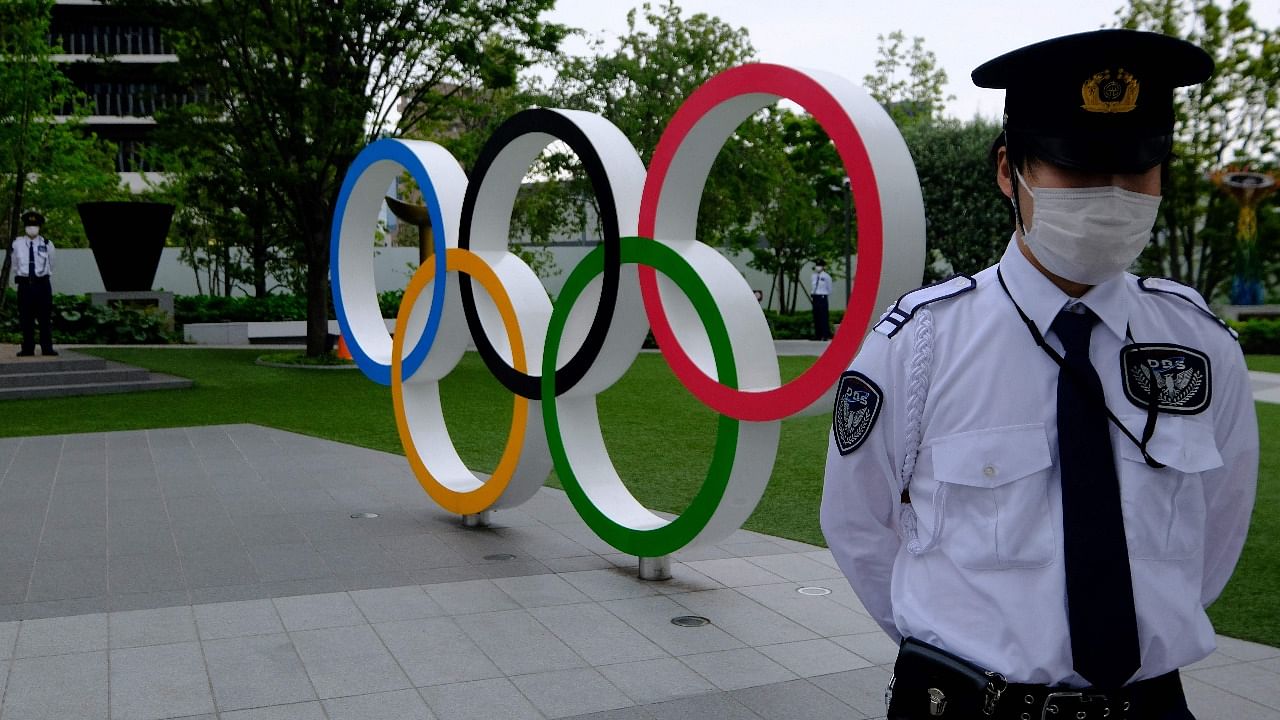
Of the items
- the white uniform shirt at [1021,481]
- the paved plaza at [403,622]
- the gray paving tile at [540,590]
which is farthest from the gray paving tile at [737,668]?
the white uniform shirt at [1021,481]

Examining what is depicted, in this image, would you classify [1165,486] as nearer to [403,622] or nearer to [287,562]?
[403,622]

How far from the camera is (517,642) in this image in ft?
18.0

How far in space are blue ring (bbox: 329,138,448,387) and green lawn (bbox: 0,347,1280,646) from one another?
Answer: 1970 millimetres

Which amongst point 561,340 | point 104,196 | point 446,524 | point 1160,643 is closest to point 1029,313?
point 1160,643

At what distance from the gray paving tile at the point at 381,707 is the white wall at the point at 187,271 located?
26.6 m

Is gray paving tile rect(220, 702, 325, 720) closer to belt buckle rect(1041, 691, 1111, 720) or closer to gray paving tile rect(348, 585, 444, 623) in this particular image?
gray paving tile rect(348, 585, 444, 623)

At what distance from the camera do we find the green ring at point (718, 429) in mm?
5938

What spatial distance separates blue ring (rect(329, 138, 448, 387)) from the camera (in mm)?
8195

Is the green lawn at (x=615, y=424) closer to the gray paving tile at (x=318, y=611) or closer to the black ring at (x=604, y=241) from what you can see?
the black ring at (x=604, y=241)

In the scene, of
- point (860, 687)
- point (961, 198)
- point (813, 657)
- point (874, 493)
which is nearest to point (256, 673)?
point (813, 657)

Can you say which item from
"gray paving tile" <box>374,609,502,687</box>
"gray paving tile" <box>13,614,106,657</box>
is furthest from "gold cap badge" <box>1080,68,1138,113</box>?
"gray paving tile" <box>13,614,106,657</box>

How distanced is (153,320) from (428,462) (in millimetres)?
20398

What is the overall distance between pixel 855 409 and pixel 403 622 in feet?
13.3

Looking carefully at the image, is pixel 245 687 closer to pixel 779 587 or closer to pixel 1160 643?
pixel 779 587
